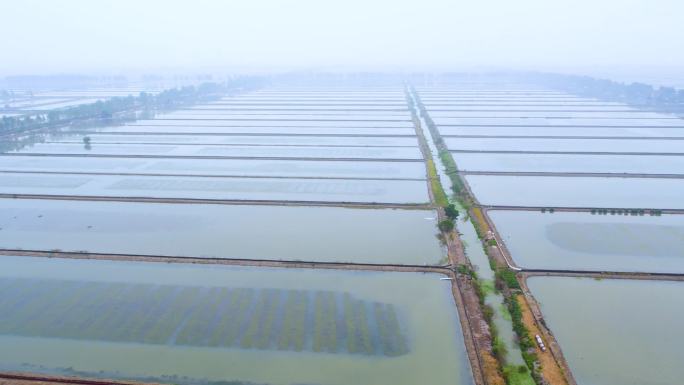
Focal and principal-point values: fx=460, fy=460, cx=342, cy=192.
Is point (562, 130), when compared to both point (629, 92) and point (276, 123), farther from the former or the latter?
point (629, 92)

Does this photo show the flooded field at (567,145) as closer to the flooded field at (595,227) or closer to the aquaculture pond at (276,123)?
the flooded field at (595,227)

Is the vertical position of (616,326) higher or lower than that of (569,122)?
lower

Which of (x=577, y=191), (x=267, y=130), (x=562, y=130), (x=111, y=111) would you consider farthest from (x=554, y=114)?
(x=111, y=111)

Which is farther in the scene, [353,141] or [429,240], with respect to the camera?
[353,141]

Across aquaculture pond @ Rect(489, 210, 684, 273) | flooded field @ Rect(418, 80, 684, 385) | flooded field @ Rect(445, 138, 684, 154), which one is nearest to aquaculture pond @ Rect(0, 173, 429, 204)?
flooded field @ Rect(418, 80, 684, 385)

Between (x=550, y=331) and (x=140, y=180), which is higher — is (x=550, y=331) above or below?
below

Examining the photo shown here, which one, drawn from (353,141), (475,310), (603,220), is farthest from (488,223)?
(353,141)

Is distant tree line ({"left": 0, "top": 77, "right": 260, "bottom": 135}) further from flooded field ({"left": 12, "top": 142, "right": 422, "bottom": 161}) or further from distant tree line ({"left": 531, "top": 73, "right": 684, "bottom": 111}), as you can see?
distant tree line ({"left": 531, "top": 73, "right": 684, "bottom": 111})

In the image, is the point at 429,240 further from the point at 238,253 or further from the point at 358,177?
the point at 358,177
